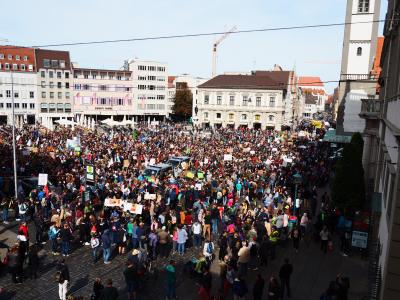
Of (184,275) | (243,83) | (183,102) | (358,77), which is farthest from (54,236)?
(183,102)

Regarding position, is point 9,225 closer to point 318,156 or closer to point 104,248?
point 104,248

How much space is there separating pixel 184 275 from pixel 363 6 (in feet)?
143

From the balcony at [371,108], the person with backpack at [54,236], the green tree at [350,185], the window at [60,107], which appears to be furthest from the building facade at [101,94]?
the person with backpack at [54,236]

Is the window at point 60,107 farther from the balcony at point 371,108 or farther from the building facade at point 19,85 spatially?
the balcony at point 371,108

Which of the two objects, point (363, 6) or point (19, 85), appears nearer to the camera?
point (363, 6)

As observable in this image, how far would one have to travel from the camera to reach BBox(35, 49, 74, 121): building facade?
7775cm

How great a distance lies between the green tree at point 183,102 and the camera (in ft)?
311

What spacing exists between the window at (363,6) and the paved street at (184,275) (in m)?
38.5

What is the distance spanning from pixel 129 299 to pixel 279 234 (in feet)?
24.1

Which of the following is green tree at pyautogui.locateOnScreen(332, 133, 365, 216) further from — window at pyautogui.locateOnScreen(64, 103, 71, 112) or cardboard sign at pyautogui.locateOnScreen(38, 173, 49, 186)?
window at pyautogui.locateOnScreen(64, 103, 71, 112)

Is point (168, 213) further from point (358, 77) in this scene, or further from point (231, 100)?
point (231, 100)

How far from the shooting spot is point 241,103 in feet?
267

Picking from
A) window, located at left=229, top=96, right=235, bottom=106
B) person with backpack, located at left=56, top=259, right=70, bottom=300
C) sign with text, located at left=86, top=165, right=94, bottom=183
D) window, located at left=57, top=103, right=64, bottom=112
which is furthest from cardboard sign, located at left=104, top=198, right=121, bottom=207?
window, located at left=57, top=103, right=64, bottom=112

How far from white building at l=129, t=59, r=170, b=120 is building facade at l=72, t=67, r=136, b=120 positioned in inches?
64.9
